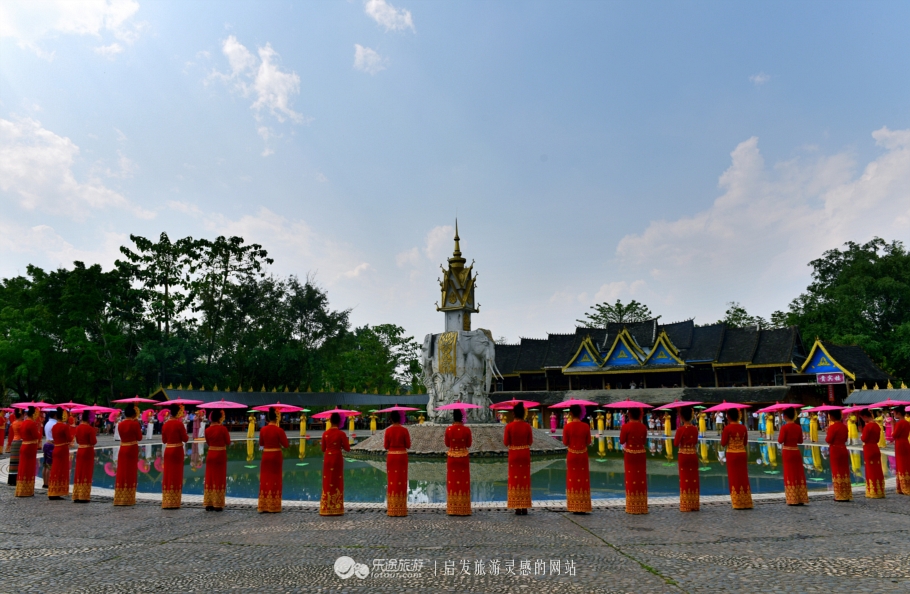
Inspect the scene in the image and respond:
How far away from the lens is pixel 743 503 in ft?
34.2

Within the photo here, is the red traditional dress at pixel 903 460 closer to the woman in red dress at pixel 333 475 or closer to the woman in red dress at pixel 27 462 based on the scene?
the woman in red dress at pixel 333 475

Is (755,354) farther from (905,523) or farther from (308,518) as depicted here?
(308,518)

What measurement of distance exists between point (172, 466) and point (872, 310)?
60.8m

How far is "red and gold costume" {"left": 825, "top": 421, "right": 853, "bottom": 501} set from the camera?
1122cm

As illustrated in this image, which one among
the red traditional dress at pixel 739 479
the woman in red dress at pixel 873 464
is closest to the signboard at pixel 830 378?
the woman in red dress at pixel 873 464

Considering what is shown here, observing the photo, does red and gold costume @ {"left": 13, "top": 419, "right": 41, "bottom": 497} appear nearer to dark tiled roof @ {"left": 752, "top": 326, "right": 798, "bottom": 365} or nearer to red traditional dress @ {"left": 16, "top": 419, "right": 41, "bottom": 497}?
red traditional dress @ {"left": 16, "top": 419, "right": 41, "bottom": 497}

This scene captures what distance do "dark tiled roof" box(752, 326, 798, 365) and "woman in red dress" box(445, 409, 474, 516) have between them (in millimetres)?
37687

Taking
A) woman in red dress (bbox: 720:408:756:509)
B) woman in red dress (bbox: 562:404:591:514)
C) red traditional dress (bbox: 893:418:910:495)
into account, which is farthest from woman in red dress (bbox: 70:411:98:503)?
red traditional dress (bbox: 893:418:910:495)

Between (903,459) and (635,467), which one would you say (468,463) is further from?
(903,459)

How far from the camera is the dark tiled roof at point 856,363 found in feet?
129

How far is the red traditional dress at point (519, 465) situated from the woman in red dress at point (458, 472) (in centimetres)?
73

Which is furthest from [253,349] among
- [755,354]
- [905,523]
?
[905,523]

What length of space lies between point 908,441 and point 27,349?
4307cm

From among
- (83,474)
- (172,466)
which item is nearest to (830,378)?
(172,466)
